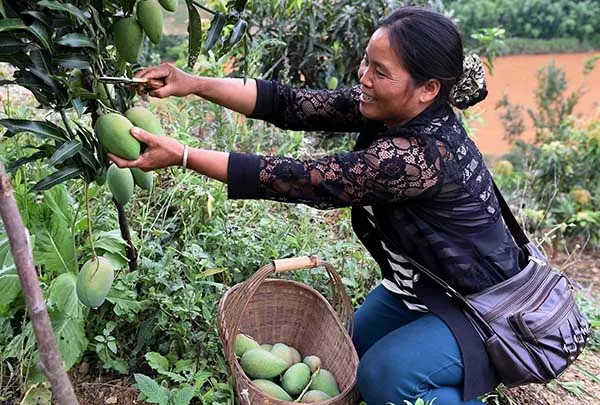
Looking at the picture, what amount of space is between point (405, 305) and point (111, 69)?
952mm

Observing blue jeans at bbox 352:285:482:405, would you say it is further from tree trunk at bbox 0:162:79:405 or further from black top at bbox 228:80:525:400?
tree trunk at bbox 0:162:79:405

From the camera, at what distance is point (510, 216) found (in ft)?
5.59

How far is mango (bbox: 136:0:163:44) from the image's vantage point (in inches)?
46.1

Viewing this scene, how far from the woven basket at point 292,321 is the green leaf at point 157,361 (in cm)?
16

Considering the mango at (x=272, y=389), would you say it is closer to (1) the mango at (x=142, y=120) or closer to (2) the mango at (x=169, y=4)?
(1) the mango at (x=142, y=120)

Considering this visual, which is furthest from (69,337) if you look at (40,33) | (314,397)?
(40,33)

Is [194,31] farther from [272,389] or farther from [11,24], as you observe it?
[272,389]

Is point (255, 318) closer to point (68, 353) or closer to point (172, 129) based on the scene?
point (68, 353)

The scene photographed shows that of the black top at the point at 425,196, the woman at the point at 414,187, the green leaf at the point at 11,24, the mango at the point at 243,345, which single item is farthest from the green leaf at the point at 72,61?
the mango at the point at 243,345

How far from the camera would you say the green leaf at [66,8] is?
102 centimetres

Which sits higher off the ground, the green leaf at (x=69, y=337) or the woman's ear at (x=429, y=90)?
the woman's ear at (x=429, y=90)

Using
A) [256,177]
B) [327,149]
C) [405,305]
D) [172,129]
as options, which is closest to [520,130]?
[327,149]

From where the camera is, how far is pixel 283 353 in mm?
1825

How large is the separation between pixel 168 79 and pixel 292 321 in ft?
2.68
